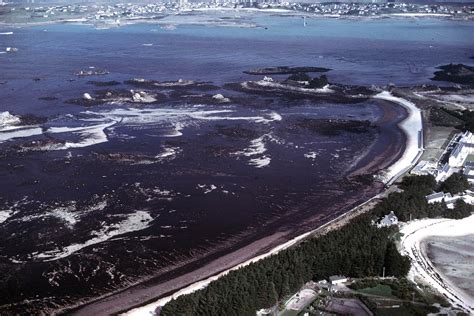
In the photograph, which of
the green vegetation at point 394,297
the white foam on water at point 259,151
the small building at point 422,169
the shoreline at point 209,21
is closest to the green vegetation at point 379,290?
the green vegetation at point 394,297

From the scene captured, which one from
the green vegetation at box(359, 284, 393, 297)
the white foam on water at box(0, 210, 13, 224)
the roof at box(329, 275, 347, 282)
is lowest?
the green vegetation at box(359, 284, 393, 297)

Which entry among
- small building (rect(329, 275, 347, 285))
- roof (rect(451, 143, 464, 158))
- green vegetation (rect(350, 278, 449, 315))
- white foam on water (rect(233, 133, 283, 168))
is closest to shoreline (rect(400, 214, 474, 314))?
green vegetation (rect(350, 278, 449, 315))

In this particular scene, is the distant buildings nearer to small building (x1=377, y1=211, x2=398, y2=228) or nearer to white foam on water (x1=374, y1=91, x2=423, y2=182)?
white foam on water (x1=374, y1=91, x2=423, y2=182)

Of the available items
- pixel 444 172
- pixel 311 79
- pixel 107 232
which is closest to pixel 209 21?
pixel 311 79

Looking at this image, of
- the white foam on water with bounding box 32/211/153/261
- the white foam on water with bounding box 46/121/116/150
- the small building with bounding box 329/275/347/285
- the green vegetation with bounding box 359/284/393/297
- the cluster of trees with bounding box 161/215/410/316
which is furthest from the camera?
the white foam on water with bounding box 46/121/116/150

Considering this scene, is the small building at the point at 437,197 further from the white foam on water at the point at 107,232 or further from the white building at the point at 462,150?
the white foam on water at the point at 107,232

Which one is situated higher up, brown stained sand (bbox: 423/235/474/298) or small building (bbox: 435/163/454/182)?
small building (bbox: 435/163/454/182)
